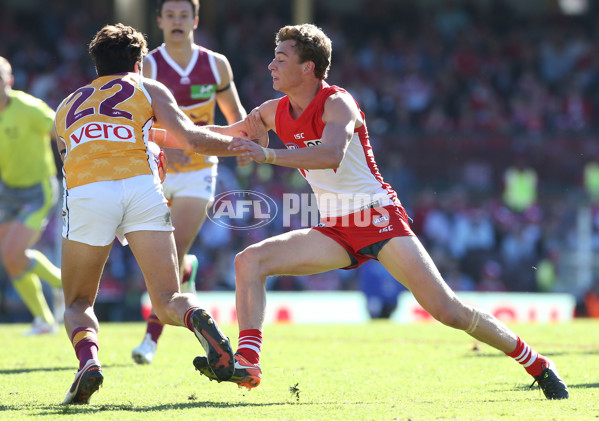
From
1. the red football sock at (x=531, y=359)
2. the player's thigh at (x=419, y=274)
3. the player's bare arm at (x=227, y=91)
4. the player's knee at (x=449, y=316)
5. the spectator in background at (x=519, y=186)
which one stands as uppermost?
the player's bare arm at (x=227, y=91)

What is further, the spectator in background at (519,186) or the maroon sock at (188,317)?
the spectator in background at (519,186)

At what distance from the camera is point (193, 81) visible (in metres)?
7.98

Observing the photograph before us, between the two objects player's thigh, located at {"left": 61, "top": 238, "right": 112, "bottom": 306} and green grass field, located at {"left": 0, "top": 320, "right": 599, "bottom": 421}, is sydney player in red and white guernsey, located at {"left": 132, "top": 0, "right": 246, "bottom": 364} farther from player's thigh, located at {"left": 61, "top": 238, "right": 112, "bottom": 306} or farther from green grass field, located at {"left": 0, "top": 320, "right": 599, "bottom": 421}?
player's thigh, located at {"left": 61, "top": 238, "right": 112, "bottom": 306}

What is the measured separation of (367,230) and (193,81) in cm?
293

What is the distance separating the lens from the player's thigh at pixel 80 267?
5414 millimetres

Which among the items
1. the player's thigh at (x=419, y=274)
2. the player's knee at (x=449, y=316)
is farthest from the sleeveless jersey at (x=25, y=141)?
the player's knee at (x=449, y=316)

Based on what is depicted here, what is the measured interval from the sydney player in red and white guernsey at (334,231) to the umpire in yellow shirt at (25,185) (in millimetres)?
4944

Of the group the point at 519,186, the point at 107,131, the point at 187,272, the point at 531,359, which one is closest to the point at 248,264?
the point at 107,131

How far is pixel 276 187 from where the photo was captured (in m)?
18.0

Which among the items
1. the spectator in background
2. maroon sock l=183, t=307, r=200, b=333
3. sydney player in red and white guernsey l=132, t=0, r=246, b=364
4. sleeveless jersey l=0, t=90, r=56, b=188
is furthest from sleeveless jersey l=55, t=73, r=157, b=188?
the spectator in background

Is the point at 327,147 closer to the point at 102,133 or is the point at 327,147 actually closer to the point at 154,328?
the point at 102,133

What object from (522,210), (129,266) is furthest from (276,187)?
(522,210)

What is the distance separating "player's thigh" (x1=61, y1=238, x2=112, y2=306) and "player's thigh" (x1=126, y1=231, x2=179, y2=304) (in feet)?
0.65

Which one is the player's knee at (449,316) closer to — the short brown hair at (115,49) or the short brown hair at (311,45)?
the short brown hair at (311,45)
